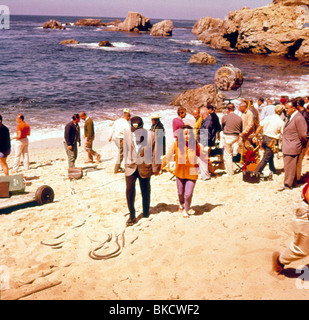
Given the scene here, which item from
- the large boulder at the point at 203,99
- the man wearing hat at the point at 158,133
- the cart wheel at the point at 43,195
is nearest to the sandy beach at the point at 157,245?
the cart wheel at the point at 43,195

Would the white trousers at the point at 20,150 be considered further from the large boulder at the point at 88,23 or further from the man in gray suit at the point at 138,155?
the large boulder at the point at 88,23

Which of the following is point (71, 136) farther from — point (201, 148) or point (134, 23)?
point (134, 23)

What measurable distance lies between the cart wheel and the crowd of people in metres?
1.89

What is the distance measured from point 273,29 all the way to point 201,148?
5388cm

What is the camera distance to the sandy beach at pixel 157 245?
3936 millimetres

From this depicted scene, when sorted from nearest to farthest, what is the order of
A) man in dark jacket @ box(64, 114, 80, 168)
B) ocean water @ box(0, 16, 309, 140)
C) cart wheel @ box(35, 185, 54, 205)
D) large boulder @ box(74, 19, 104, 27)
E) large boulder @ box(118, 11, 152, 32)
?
1. cart wheel @ box(35, 185, 54, 205)
2. man in dark jacket @ box(64, 114, 80, 168)
3. ocean water @ box(0, 16, 309, 140)
4. large boulder @ box(118, 11, 152, 32)
5. large boulder @ box(74, 19, 104, 27)

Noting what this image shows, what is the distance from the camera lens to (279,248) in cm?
458

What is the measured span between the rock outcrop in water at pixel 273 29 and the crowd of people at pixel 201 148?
1830 inches

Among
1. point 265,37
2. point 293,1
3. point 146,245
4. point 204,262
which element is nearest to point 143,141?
point 146,245

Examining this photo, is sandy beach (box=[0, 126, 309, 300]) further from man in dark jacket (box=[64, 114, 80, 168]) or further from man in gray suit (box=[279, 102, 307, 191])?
man in dark jacket (box=[64, 114, 80, 168])

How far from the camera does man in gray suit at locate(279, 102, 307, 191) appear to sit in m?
6.44

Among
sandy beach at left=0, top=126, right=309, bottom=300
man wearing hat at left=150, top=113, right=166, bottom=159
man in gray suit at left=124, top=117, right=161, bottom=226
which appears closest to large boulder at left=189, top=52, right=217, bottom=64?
man wearing hat at left=150, top=113, right=166, bottom=159

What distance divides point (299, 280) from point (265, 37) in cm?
5607
